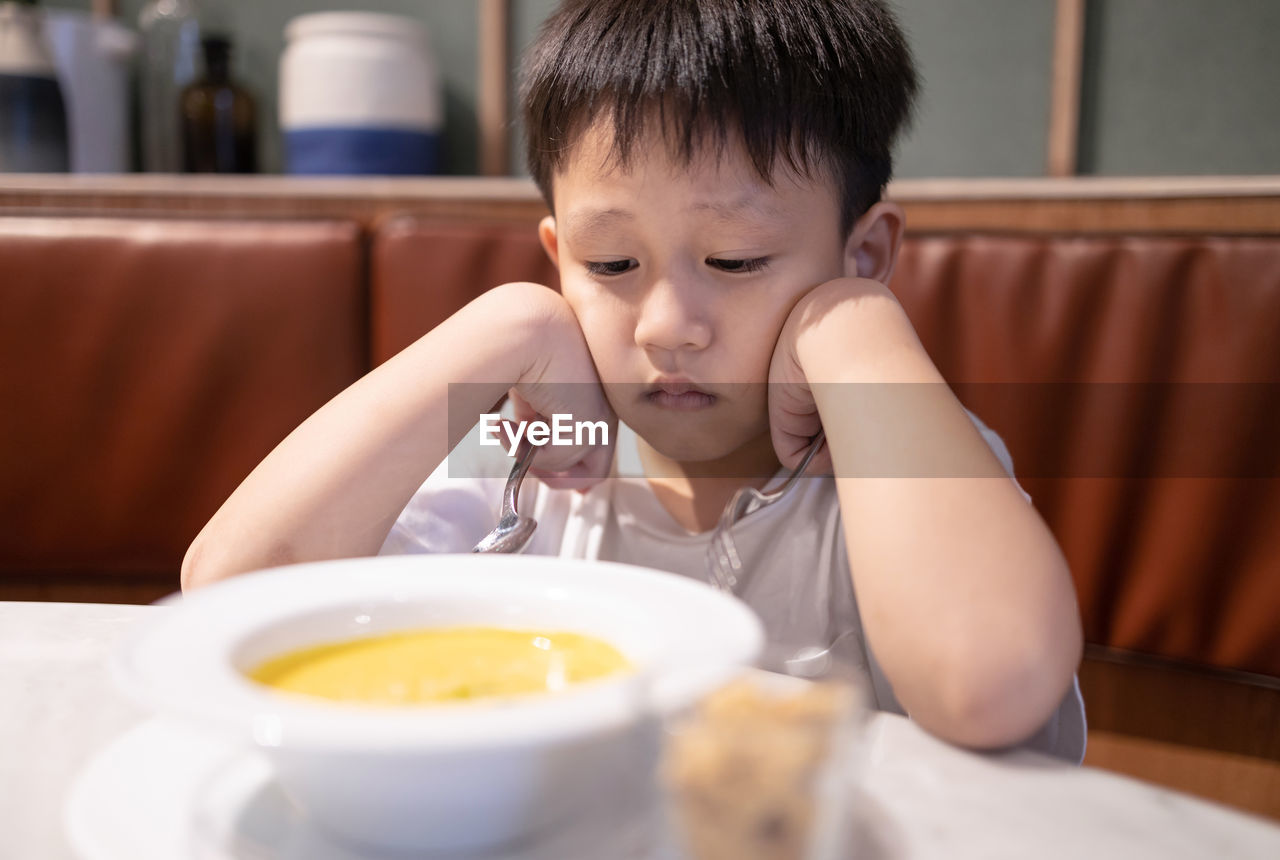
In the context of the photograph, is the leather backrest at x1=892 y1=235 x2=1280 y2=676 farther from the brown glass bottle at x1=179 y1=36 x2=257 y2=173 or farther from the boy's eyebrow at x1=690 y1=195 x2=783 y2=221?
the brown glass bottle at x1=179 y1=36 x2=257 y2=173

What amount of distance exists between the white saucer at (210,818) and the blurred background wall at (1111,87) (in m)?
1.53

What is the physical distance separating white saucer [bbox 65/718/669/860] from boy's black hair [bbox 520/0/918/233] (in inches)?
22.1

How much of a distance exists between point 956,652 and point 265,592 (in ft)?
1.20

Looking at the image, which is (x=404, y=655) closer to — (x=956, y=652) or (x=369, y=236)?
(x=956, y=652)

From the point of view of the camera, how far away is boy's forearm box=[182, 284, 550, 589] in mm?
784

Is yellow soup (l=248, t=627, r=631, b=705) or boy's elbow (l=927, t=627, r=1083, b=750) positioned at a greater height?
yellow soup (l=248, t=627, r=631, b=705)

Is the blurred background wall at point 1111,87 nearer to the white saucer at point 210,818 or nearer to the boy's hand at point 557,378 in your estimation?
the boy's hand at point 557,378

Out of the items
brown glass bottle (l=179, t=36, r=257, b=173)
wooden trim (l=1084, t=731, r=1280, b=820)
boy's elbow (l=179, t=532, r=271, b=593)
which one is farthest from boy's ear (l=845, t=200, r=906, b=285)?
brown glass bottle (l=179, t=36, r=257, b=173)

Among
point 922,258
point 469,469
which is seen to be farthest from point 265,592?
point 922,258

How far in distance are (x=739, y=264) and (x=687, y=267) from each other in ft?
0.16

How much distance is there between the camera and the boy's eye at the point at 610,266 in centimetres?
84

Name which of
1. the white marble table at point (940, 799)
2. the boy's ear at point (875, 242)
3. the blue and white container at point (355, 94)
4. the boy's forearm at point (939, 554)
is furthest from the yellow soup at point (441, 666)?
the blue and white container at point (355, 94)

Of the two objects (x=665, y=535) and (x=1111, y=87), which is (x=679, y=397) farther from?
(x=1111, y=87)

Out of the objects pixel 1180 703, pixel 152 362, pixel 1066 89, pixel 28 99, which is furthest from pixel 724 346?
pixel 28 99
